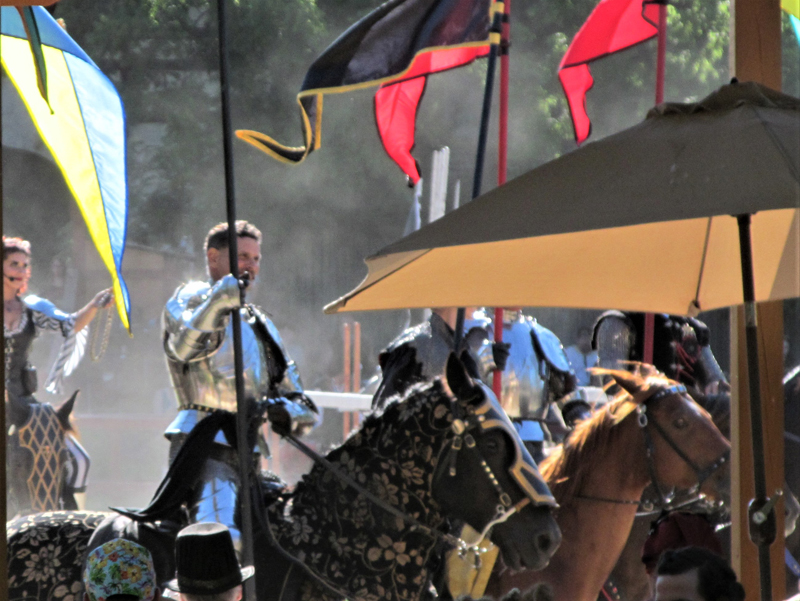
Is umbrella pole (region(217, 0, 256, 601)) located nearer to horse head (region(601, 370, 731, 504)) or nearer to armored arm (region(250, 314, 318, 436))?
armored arm (region(250, 314, 318, 436))

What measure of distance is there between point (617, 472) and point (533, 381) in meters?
1.42

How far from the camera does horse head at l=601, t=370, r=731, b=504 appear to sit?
3465mm

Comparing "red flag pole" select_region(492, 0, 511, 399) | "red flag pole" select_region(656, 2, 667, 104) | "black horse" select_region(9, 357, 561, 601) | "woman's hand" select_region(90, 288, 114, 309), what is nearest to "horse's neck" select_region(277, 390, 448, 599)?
"black horse" select_region(9, 357, 561, 601)

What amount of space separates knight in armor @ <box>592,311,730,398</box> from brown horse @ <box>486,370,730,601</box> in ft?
3.08

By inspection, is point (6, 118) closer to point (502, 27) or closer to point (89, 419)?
point (89, 419)

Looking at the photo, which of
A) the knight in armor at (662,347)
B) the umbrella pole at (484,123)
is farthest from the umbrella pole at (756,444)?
the knight in armor at (662,347)

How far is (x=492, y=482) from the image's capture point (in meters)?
3.06

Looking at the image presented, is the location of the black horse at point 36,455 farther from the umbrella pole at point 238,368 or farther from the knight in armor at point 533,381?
the umbrella pole at point 238,368

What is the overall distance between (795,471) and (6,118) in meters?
11.2

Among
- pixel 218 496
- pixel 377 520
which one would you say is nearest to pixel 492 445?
pixel 377 520

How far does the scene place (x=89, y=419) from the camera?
43.7ft

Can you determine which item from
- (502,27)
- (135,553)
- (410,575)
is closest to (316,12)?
(502,27)

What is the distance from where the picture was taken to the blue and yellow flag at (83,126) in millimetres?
2857

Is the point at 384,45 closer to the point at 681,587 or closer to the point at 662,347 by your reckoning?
the point at 662,347
